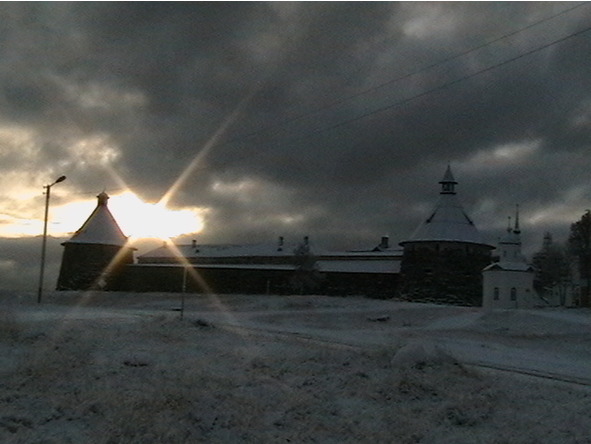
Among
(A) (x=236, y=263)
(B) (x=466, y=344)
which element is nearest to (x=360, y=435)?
(B) (x=466, y=344)

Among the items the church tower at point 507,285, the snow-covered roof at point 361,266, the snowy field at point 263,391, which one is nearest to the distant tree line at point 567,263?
the church tower at point 507,285

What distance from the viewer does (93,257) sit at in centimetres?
6053

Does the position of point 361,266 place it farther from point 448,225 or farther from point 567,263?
point 567,263

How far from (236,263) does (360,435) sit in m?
58.6

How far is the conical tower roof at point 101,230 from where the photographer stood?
61141mm

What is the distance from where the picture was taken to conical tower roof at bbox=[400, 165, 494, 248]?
167 ft

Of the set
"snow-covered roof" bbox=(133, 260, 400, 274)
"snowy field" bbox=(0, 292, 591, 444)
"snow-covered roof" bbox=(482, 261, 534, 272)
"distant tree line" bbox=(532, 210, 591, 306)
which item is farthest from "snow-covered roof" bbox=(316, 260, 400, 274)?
"snowy field" bbox=(0, 292, 591, 444)

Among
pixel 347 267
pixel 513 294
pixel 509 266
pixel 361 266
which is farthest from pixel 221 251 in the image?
pixel 513 294

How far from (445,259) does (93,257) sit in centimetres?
3304

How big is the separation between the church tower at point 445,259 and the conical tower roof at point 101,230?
94.4ft

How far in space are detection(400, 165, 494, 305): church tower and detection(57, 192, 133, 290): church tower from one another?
2843 cm

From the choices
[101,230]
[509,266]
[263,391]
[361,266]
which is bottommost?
[263,391]

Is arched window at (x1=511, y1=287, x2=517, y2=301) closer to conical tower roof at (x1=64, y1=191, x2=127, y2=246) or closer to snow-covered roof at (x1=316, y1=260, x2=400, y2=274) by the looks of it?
snow-covered roof at (x1=316, y1=260, x2=400, y2=274)

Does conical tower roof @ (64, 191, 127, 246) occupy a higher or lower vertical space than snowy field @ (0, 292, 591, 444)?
higher
